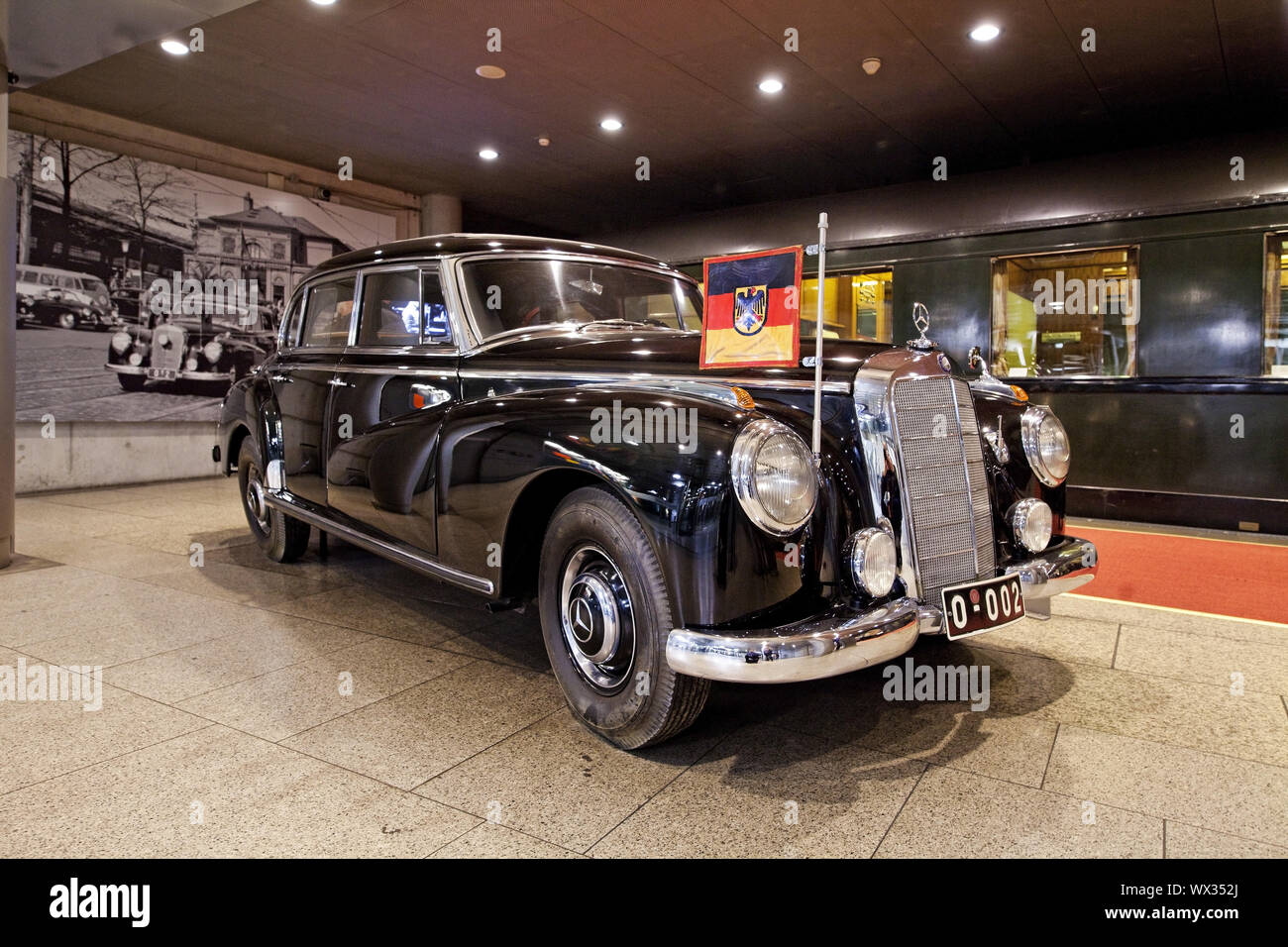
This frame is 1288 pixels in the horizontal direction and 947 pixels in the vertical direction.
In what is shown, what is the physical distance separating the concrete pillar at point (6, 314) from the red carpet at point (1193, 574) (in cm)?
613

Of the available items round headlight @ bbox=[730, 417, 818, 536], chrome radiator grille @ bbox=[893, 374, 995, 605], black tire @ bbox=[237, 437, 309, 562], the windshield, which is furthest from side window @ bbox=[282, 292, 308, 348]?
chrome radiator grille @ bbox=[893, 374, 995, 605]

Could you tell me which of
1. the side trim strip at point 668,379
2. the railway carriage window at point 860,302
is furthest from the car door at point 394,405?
the railway carriage window at point 860,302

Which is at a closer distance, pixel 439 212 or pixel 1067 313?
pixel 1067 313

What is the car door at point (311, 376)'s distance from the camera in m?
3.75

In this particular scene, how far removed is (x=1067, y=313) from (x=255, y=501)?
692cm

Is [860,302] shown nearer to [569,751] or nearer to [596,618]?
[596,618]

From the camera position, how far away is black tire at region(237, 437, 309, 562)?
4496mm

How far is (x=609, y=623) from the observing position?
7.30ft

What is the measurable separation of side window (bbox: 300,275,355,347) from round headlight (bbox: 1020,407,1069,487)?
305cm

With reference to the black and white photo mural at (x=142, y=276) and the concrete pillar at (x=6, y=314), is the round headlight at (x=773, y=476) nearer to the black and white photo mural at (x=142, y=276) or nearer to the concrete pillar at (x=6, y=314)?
the concrete pillar at (x=6, y=314)

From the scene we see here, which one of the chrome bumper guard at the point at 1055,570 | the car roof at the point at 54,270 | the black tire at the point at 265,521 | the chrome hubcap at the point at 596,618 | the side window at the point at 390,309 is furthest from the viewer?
the car roof at the point at 54,270

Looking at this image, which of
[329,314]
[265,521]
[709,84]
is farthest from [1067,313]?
[265,521]

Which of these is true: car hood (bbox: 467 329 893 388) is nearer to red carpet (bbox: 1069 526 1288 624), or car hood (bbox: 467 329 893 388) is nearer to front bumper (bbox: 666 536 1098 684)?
front bumper (bbox: 666 536 1098 684)

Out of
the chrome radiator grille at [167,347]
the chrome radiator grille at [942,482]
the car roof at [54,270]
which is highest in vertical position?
the car roof at [54,270]
